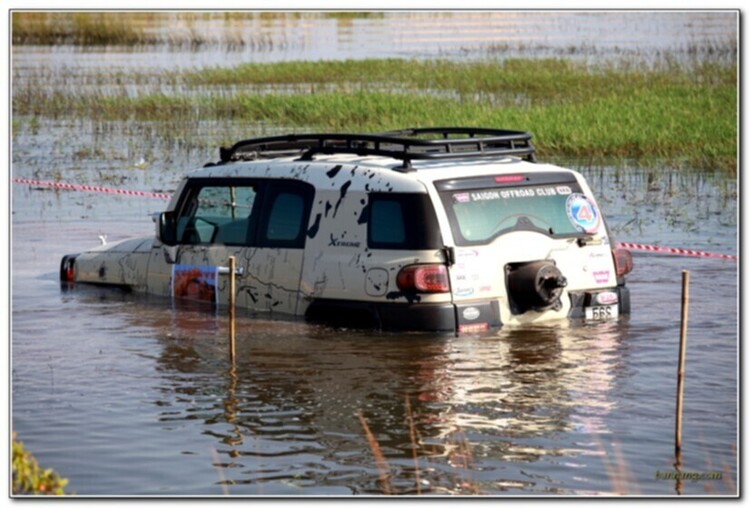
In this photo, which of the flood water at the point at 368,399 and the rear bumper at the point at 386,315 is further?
the rear bumper at the point at 386,315

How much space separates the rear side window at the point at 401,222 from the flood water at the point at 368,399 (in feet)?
2.37

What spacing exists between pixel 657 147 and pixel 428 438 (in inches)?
614

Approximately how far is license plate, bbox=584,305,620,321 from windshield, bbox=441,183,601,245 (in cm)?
61

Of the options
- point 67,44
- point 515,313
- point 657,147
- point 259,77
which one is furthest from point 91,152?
point 67,44

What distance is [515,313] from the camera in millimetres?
12117

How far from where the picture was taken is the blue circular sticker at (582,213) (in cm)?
1234

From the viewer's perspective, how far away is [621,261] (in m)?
12.6

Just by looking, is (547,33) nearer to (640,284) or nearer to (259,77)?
(259,77)

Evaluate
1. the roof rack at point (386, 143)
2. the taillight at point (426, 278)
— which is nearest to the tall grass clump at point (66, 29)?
the roof rack at point (386, 143)

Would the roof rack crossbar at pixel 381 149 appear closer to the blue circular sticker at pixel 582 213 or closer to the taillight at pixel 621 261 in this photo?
the blue circular sticker at pixel 582 213

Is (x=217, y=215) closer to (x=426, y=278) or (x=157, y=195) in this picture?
(x=426, y=278)

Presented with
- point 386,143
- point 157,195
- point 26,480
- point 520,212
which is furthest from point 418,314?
point 157,195

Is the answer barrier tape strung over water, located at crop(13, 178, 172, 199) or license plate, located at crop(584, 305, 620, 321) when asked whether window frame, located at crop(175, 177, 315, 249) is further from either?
barrier tape strung over water, located at crop(13, 178, 172, 199)

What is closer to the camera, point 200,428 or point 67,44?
point 200,428
